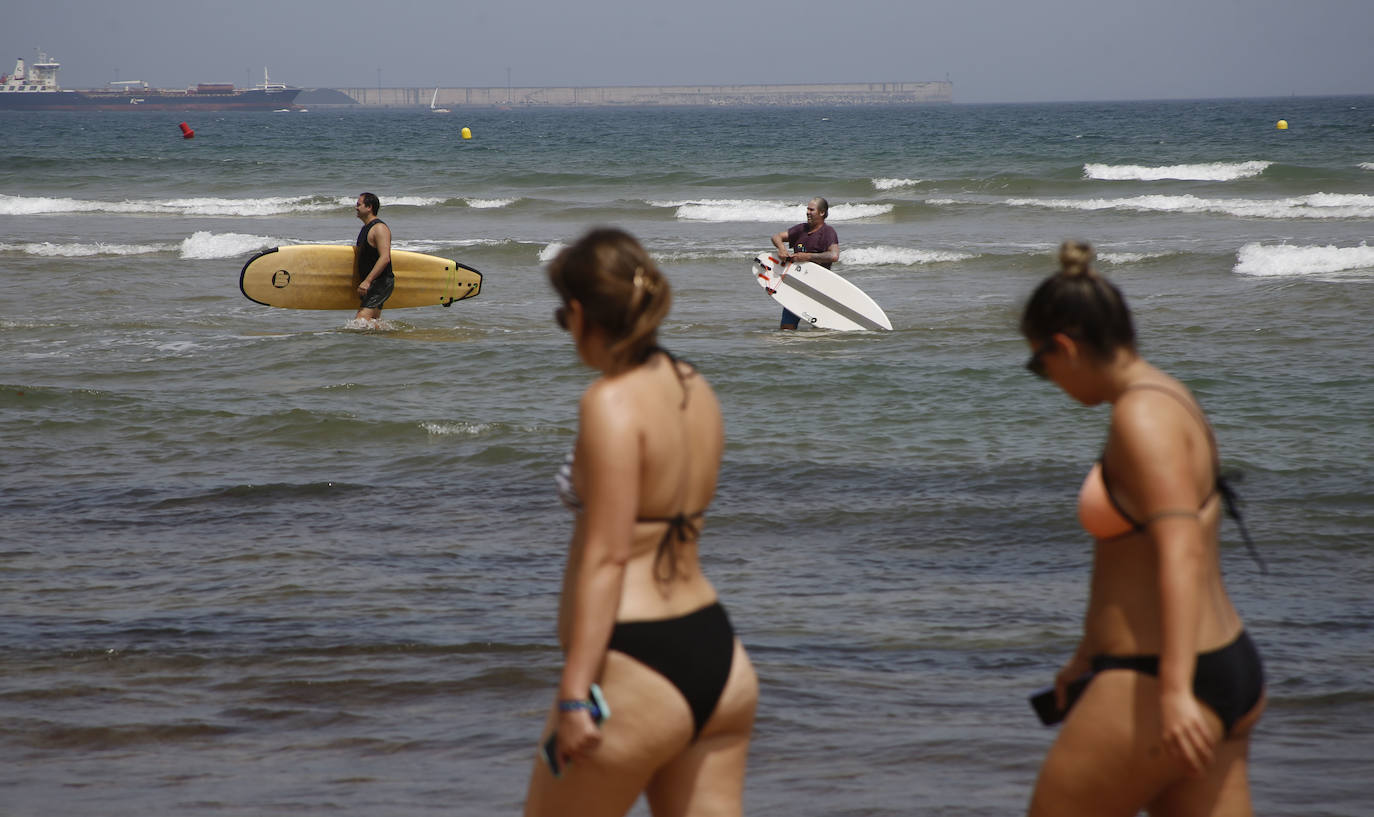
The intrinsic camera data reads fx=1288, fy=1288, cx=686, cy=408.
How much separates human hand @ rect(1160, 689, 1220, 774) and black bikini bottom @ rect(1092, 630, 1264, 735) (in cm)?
7

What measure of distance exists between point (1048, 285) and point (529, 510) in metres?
4.96

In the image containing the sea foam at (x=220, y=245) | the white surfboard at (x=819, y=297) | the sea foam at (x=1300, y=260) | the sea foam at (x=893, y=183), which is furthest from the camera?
the sea foam at (x=893, y=183)

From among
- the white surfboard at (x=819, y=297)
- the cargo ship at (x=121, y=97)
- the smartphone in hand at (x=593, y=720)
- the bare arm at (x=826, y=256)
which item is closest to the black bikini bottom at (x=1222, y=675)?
the smartphone in hand at (x=593, y=720)

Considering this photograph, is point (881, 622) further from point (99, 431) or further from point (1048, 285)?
point (99, 431)

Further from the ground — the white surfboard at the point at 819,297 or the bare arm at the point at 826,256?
the bare arm at the point at 826,256

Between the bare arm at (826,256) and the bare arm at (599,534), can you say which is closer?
the bare arm at (599,534)

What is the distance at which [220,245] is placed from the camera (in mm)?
21719

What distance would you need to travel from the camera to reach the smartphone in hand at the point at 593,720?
214 centimetres

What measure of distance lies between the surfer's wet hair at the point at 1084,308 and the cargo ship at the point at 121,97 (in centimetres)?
17106

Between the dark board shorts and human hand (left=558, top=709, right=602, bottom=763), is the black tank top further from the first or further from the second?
human hand (left=558, top=709, right=602, bottom=763)

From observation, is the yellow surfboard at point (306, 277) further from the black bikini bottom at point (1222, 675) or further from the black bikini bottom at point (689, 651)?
the black bikini bottom at point (1222, 675)

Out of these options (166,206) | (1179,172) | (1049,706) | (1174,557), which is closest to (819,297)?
(1049,706)

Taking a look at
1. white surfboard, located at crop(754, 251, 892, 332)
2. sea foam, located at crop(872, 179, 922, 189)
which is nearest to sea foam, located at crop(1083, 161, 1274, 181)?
sea foam, located at crop(872, 179, 922, 189)

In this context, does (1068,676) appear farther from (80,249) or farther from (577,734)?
(80,249)
